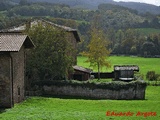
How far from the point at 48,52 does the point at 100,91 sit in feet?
30.0

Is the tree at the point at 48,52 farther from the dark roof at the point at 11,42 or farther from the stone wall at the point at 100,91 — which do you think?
the dark roof at the point at 11,42

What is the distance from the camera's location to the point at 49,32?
47000mm

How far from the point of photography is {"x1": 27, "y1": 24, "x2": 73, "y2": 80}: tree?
4584 centimetres

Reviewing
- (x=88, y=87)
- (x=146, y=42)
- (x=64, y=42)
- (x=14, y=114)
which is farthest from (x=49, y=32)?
(x=146, y=42)

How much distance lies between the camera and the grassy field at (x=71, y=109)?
27891 mm

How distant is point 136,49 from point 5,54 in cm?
12298

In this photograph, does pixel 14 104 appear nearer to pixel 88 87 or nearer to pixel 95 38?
pixel 88 87

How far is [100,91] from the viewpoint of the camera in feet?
145

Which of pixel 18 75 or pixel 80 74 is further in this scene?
pixel 80 74

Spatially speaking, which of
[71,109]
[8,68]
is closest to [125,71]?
[71,109]

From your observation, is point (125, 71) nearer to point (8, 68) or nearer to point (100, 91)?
point (100, 91)

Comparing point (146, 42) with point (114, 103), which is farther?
point (146, 42)

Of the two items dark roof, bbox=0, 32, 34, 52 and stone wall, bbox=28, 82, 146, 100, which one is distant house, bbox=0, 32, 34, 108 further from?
stone wall, bbox=28, 82, 146, 100

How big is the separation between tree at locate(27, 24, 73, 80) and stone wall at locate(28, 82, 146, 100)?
8.86 ft
